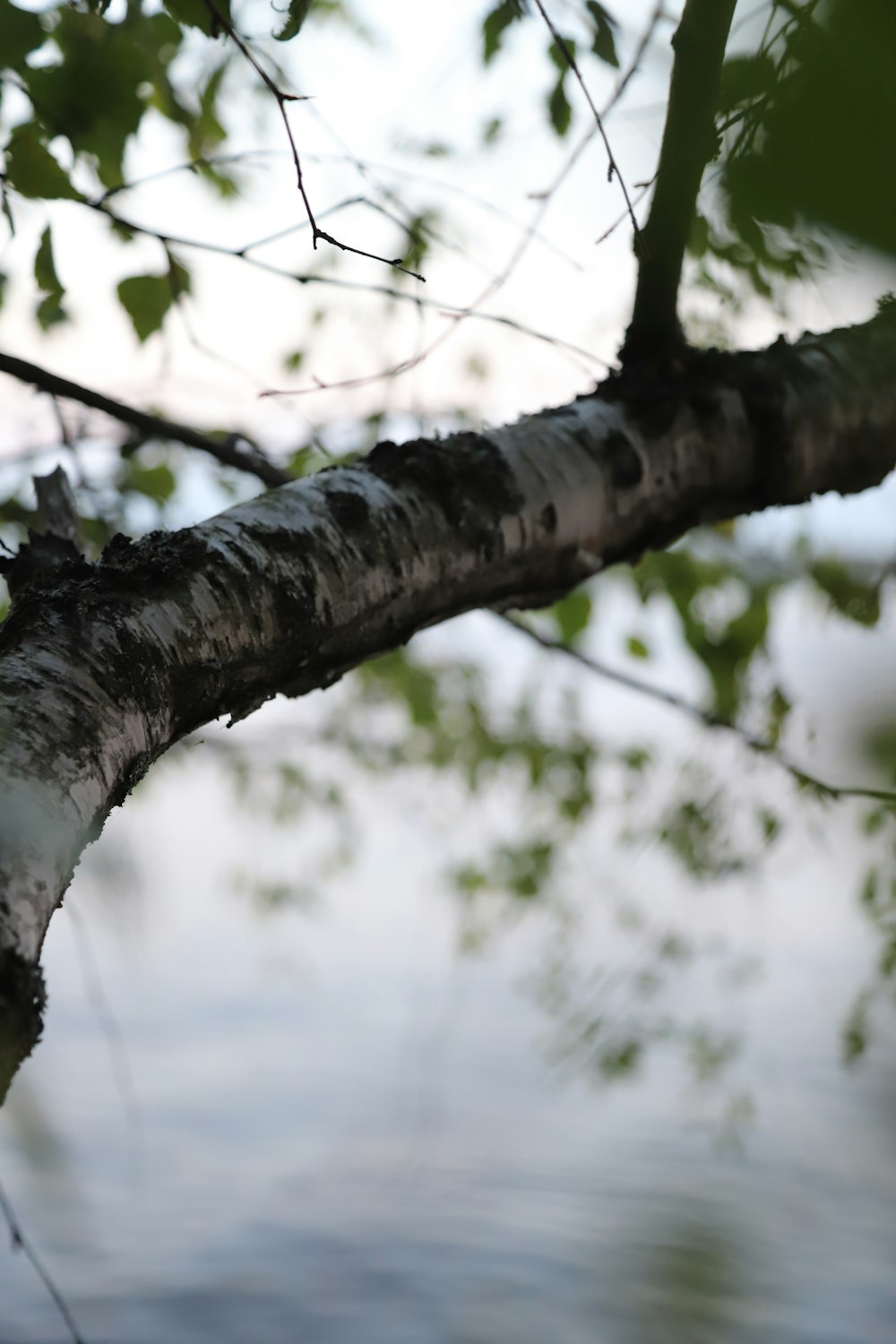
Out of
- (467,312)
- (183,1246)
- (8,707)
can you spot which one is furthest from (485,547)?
(183,1246)

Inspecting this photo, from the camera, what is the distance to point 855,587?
26.3 inches

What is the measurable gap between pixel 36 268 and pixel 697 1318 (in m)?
1.20

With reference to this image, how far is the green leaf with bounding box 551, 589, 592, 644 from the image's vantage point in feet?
3.13

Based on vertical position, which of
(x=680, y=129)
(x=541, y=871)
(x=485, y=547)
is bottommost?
(x=485, y=547)

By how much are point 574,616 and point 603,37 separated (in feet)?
1.63

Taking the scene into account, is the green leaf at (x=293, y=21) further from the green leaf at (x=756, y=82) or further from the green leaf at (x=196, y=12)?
the green leaf at (x=756, y=82)

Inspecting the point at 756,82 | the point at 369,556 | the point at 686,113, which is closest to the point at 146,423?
the point at 369,556

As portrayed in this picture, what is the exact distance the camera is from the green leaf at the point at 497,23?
0.59 meters

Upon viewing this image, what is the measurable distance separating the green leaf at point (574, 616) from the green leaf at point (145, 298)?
1.40 feet

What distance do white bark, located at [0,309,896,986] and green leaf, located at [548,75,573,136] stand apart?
18 cm

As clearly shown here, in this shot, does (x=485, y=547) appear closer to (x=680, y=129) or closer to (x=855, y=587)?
(x=680, y=129)

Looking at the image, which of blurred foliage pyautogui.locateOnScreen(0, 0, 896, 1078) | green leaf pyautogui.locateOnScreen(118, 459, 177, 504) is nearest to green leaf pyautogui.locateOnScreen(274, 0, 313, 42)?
blurred foliage pyautogui.locateOnScreen(0, 0, 896, 1078)

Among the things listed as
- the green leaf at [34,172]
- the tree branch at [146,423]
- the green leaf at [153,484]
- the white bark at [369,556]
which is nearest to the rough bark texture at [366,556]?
the white bark at [369,556]

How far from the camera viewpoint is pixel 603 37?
22.0 inches
